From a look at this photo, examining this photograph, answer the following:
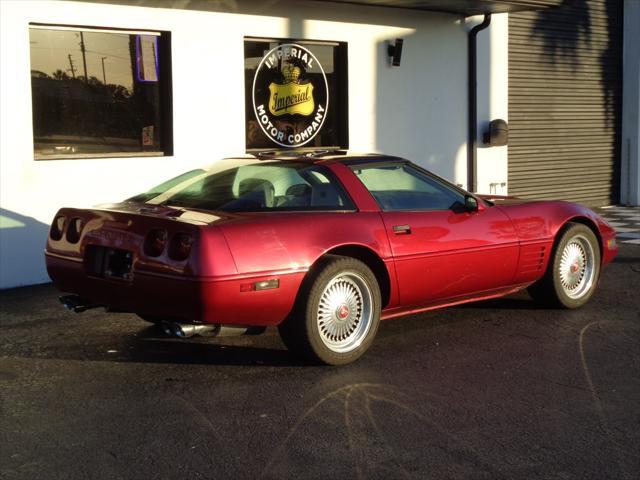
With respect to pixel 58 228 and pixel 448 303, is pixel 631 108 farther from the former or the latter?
pixel 58 228

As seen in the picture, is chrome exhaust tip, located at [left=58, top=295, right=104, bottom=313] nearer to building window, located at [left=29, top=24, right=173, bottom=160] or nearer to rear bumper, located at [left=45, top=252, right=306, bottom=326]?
rear bumper, located at [left=45, top=252, right=306, bottom=326]

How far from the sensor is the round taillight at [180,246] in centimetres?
535

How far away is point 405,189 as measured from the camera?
6738mm

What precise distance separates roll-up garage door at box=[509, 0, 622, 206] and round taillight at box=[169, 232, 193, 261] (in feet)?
30.5

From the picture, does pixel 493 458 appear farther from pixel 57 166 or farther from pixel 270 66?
pixel 270 66

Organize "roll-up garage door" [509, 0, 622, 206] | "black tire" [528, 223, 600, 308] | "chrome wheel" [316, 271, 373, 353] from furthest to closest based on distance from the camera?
"roll-up garage door" [509, 0, 622, 206] < "black tire" [528, 223, 600, 308] < "chrome wheel" [316, 271, 373, 353]

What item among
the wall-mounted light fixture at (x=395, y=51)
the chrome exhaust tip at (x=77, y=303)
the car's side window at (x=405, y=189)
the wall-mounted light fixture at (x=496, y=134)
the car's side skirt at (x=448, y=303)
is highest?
the wall-mounted light fixture at (x=395, y=51)

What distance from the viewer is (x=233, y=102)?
10578mm

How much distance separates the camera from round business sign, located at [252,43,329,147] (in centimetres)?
1099

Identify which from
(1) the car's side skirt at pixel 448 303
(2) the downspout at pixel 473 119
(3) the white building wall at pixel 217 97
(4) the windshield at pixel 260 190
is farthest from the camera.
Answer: (2) the downspout at pixel 473 119

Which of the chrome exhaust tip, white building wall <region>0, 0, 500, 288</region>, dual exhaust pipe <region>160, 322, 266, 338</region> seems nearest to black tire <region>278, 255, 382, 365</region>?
dual exhaust pipe <region>160, 322, 266, 338</region>

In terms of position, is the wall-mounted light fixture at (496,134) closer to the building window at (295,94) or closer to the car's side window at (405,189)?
the building window at (295,94)

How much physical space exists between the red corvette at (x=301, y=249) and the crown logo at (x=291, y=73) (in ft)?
15.3

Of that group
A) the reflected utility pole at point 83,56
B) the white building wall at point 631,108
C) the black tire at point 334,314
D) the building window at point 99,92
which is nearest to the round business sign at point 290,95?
the building window at point 99,92
